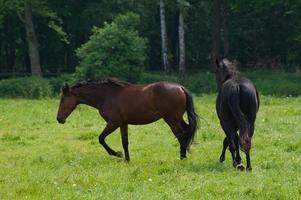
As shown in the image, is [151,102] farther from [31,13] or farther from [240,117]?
[31,13]

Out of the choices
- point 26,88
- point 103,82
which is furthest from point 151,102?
point 26,88

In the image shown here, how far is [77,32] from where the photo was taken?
4616 cm

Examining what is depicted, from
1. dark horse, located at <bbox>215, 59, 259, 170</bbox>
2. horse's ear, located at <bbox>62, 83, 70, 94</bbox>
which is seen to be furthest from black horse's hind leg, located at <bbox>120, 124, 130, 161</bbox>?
dark horse, located at <bbox>215, 59, 259, 170</bbox>

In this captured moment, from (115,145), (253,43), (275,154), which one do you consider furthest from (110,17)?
(275,154)

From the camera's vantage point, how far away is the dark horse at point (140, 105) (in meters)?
13.1

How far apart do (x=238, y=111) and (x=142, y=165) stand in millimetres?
2381

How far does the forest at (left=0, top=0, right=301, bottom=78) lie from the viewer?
42.0 meters

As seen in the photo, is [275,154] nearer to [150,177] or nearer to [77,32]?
[150,177]

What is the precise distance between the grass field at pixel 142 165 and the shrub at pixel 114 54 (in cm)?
1100

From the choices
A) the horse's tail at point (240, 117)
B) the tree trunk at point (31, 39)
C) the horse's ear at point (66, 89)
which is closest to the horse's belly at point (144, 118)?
Answer: the horse's ear at point (66, 89)

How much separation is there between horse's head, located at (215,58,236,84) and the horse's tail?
3.77 feet

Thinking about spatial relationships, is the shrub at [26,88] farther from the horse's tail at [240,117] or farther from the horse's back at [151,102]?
the horse's tail at [240,117]

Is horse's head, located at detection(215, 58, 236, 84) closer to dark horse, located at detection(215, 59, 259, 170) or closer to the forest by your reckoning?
dark horse, located at detection(215, 59, 259, 170)

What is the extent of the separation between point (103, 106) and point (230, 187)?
4.73 metres
